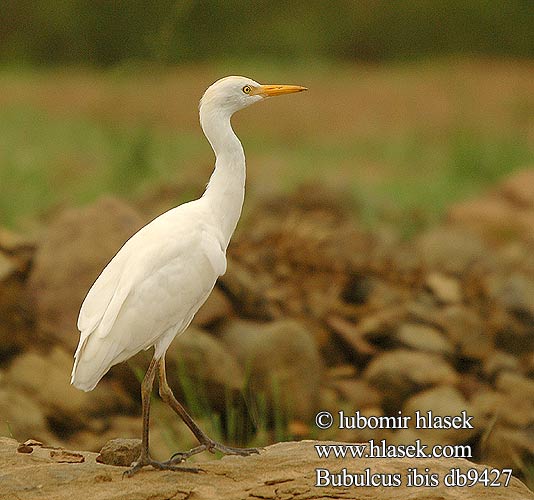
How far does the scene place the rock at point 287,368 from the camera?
14.3ft

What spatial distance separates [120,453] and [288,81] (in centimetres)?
428

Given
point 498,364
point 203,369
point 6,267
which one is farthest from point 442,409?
point 6,267

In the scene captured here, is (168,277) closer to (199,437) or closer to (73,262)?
(199,437)

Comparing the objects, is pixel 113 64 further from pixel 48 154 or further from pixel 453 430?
pixel 453 430

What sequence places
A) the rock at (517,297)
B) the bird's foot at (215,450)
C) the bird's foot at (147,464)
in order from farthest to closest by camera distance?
the rock at (517,297) → the bird's foot at (215,450) → the bird's foot at (147,464)

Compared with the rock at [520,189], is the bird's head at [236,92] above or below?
below

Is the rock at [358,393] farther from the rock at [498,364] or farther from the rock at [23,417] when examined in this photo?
the rock at [23,417]

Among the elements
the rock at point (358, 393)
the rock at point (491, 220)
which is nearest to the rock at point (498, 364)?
the rock at point (358, 393)

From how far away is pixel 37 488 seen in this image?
2777mm

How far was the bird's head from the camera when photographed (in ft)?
10.0

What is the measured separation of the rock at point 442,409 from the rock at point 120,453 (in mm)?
1603

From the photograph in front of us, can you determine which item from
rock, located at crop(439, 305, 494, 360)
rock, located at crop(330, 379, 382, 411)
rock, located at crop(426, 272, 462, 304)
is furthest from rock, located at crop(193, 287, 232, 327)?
rock, located at crop(426, 272, 462, 304)

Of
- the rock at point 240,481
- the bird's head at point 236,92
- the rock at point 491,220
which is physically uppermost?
the rock at point 491,220

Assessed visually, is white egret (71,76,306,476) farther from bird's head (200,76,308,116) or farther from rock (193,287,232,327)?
rock (193,287,232,327)
